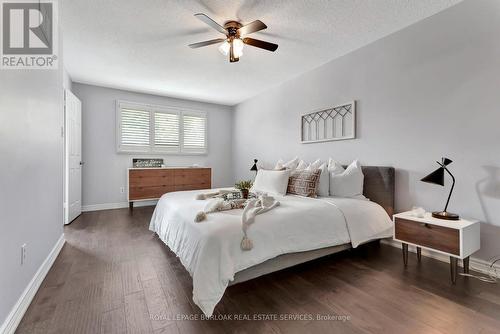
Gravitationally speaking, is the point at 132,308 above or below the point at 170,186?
below

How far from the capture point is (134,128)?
507 centimetres

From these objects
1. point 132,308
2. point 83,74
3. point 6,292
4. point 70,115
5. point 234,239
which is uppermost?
point 83,74

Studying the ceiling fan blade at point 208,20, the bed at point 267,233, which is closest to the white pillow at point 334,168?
the bed at point 267,233

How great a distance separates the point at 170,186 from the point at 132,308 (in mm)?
3575

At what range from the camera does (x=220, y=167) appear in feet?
20.5

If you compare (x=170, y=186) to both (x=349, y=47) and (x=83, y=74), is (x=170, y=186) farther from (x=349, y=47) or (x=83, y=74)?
(x=349, y=47)

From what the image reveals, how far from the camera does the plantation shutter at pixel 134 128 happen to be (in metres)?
4.95

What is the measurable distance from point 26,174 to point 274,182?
2.52 meters

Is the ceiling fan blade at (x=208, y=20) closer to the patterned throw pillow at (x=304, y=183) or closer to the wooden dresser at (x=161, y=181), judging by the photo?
the patterned throw pillow at (x=304, y=183)

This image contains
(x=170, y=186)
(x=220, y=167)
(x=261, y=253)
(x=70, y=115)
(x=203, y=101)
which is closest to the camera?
(x=261, y=253)

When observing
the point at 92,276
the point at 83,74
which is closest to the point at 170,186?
the point at 83,74

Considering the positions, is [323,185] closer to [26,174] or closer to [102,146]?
[26,174]

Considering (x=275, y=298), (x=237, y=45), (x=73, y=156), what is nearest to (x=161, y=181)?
(x=73, y=156)

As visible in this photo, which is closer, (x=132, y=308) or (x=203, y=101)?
(x=132, y=308)
